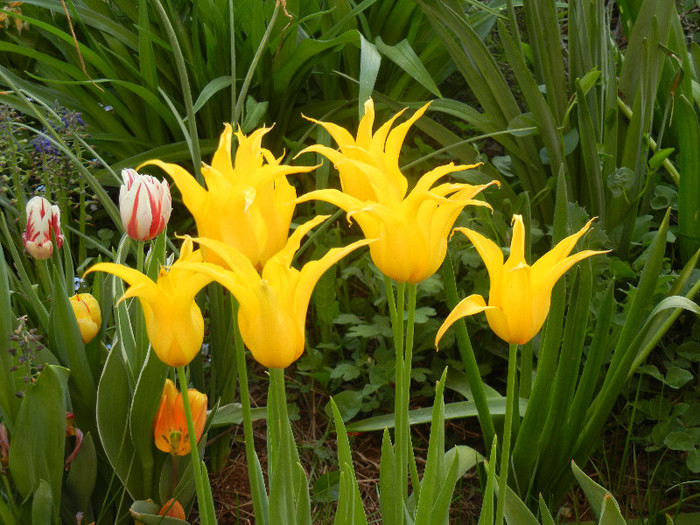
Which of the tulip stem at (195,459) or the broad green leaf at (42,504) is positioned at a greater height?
the tulip stem at (195,459)

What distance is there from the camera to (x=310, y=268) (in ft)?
2.37

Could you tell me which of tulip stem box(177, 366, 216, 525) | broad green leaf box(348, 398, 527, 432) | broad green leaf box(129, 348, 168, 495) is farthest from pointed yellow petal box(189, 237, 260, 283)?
broad green leaf box(348, 398, 527, 432)

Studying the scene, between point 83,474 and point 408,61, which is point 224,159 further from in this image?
point 408,61

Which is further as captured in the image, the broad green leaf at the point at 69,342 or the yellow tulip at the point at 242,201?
the broad green leaf at the point at 69,342

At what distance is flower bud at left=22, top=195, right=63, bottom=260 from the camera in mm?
1294

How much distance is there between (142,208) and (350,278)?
103 centimetres

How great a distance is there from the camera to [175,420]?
124 cm

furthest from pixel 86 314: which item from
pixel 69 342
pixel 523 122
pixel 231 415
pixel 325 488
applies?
pixel 523 122

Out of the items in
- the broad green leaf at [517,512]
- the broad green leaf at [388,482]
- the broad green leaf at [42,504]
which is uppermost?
the broad green leaf at [388,482]

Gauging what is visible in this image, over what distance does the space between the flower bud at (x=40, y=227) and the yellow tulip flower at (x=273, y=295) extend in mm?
675

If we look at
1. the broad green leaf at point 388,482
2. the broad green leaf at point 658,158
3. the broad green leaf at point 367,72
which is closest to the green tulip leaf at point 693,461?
the broad green leaf at point 658,158

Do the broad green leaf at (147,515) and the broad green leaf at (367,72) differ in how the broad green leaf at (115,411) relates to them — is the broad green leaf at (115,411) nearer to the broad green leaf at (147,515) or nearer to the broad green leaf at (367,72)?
the broad green leaf at (147,515)

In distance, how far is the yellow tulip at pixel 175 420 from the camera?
1.23 m

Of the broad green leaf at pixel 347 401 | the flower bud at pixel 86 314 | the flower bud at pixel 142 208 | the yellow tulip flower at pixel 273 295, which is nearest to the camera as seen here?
the yellow tulip flower at pixel 273 295
